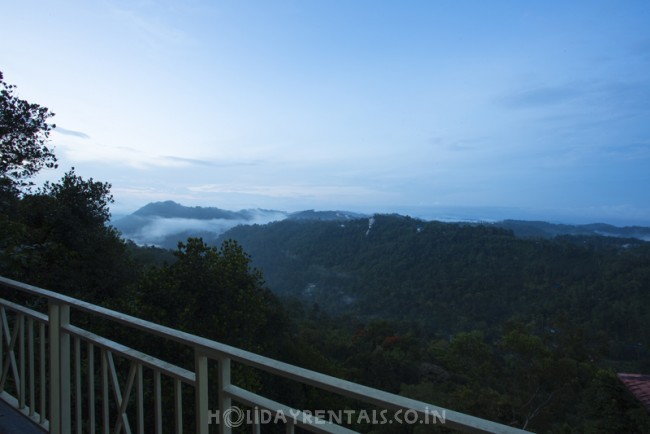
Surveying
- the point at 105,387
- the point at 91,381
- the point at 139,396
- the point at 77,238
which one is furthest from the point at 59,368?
the point at 77,238

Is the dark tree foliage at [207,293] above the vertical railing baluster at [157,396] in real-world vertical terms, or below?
below

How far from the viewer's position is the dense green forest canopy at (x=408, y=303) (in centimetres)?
919

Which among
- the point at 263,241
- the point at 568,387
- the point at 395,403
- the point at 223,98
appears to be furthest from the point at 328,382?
the point at 263,241

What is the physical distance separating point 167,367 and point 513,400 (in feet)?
52.4

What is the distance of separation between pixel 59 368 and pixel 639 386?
9.49m

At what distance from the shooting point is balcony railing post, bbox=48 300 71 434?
5.58 ft

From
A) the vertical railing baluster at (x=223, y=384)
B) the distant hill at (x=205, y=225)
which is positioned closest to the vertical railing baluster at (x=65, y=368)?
the vertical railing baluster at (x=223, y=384)

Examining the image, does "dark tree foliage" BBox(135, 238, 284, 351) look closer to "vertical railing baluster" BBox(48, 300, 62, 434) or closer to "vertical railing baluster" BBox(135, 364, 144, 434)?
"vertical railing baluster" BBox(48, 300, 62, 434)

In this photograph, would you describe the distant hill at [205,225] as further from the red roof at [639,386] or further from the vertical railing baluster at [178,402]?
the vertical railing baluster at [178,402]

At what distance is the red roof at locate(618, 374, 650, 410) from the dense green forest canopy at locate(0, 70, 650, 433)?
66 centimetres

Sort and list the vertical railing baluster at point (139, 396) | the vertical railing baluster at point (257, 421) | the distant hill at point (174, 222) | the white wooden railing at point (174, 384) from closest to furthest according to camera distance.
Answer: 1. the white wooden railing at point (174, 384)
2. the vertical railing baluster at point (257, 421)
3. the vertical railing baluster at point (139, 396)
4. the distant hill at point (174, 222)

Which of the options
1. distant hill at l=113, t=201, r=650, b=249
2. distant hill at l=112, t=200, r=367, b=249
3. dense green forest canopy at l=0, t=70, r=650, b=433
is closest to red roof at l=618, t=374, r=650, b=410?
dense green forest canopy at l=0, t=70, r=650, b=433

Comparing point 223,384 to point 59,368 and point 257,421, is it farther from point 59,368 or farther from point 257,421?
point 59,368

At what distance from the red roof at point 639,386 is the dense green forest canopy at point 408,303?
657mm
